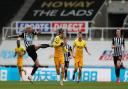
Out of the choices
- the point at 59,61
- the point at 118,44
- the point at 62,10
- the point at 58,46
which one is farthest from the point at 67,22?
the point at 58,46

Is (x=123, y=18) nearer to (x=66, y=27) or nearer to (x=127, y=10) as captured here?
(x=127, y=10)

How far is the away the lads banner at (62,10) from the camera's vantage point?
142 feet

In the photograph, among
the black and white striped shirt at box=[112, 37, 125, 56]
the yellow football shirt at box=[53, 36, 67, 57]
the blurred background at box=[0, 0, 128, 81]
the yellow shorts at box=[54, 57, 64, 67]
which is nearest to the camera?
the yellow football shirt at box=[53, 36, 67, 57]

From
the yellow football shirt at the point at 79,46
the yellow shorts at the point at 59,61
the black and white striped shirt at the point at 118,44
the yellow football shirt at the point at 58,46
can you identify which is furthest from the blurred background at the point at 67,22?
the yellow football shirt at the point at 58,46

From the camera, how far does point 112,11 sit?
42.3 m

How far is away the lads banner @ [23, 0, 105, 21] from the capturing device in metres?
43.2

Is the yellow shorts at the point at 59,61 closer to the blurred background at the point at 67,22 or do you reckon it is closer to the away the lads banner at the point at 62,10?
the blurred background at the point at 67,22

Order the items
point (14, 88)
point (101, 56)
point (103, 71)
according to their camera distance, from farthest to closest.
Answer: point (101, 56) < point (103, 71) < point (14, 88)

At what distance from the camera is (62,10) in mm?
44031

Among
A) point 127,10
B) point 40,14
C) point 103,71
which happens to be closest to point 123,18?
point 127,10

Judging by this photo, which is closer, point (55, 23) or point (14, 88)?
point (14, 88)

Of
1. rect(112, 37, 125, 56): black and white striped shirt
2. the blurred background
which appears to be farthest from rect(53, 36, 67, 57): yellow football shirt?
the blurred background

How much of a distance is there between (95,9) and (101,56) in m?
5.89

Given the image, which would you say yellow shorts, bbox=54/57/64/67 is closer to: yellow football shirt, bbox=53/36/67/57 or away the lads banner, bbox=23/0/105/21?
yellow football shirt, bbox=53/36/67/57
